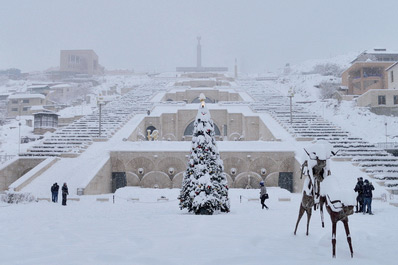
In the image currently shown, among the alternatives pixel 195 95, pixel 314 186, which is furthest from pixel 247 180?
pixel 195 95

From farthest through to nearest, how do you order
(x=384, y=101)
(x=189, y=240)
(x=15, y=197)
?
(x=384, y=101) < (x=15, y=197) < (x=189, y=240)

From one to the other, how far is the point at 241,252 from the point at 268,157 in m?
16.5

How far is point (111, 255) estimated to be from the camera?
6.14m

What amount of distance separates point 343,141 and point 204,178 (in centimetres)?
1686

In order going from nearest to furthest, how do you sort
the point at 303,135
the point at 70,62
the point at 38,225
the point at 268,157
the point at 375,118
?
the point at 38,225
the point at 268,157
the point at 303,135
the point at 375,118
the point at 70,62

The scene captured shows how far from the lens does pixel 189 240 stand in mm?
7172

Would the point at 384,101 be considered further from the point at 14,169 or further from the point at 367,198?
the point at 14,169

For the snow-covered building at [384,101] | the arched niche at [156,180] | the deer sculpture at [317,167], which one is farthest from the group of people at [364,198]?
the snow-covered building at [384,101]

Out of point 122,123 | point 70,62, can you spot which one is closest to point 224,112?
point 122,123

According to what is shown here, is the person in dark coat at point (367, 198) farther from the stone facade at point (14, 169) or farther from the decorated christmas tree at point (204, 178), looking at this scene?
the stone facade at point (14, 169)

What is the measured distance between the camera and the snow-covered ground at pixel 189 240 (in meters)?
5.94

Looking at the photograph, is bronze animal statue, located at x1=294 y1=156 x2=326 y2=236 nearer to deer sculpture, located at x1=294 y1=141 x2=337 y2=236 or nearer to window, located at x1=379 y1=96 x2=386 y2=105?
deer sculpture, located at x1=294 y1=141 x2=337 y2=236

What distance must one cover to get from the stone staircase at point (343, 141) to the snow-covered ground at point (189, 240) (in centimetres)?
920

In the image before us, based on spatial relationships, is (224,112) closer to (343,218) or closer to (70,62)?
(343,218)
